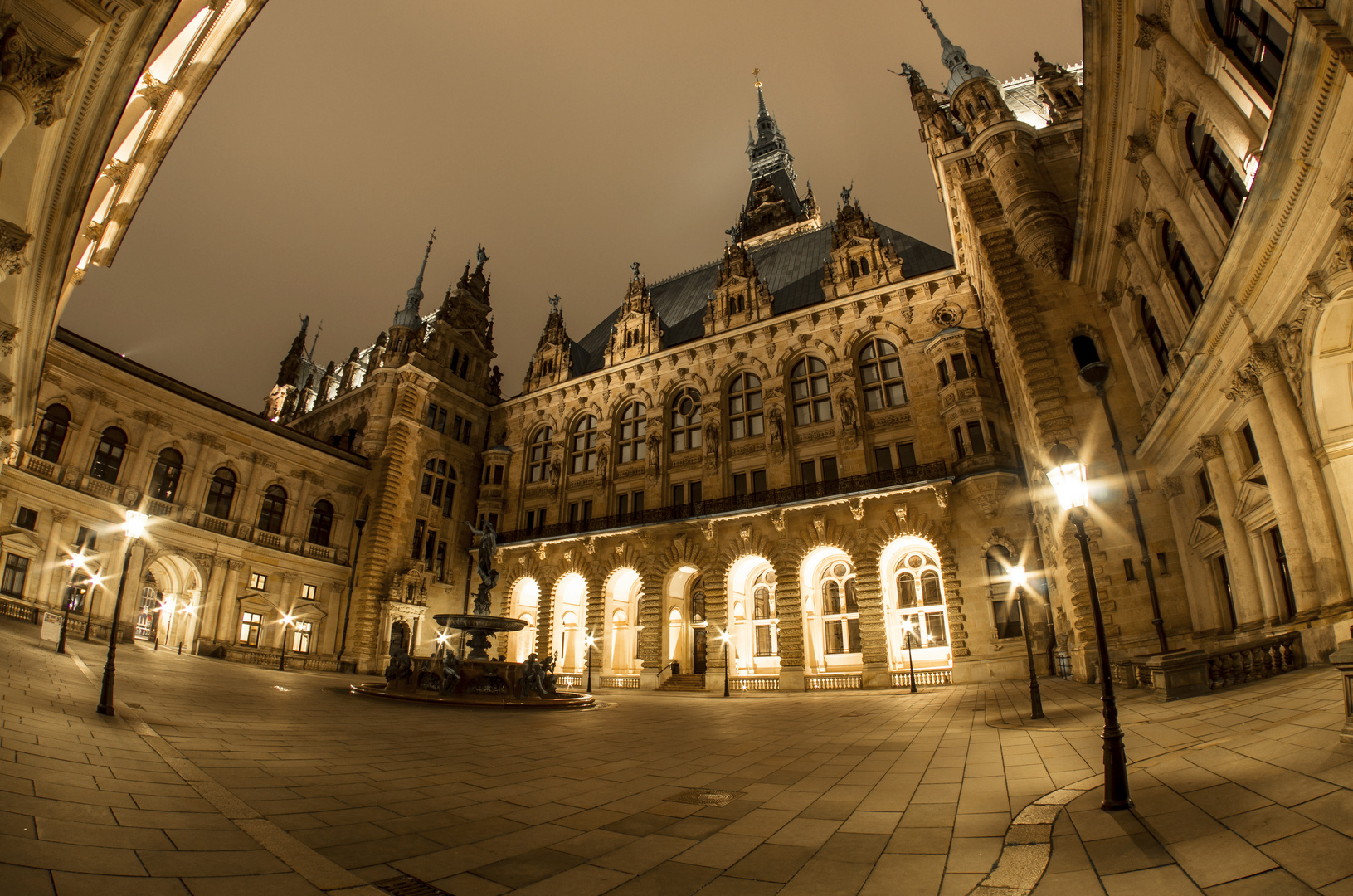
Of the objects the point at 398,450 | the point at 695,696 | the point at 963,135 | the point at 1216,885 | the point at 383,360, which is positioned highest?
the point at 963,135

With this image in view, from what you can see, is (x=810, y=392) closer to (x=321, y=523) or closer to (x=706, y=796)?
(x=706, y=796)

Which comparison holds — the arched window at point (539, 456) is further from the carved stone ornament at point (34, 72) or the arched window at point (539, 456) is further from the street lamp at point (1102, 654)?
the street lamp at point (1102, 654)

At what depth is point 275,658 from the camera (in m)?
27.1

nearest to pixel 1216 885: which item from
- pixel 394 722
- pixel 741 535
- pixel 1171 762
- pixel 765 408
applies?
pixel 1171 762

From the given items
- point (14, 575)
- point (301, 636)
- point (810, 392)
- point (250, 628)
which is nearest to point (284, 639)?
point (250, 628)

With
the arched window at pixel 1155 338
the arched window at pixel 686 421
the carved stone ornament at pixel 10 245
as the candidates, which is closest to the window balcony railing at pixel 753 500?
the arched window at pixel 686 421

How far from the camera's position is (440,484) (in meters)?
35.2

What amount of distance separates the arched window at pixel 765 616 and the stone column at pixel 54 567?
26.4m

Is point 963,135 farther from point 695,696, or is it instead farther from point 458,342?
point 458,342

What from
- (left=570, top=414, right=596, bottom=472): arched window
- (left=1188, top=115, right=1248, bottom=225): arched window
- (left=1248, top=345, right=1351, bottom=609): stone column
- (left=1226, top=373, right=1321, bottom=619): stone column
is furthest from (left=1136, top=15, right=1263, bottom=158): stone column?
(left=570, top=414, right=596, bottom=472): arched window

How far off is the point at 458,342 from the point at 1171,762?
127ft

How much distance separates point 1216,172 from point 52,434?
37.1 metres

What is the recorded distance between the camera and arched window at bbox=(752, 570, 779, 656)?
26641 millimetres

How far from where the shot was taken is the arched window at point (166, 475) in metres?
26.0
